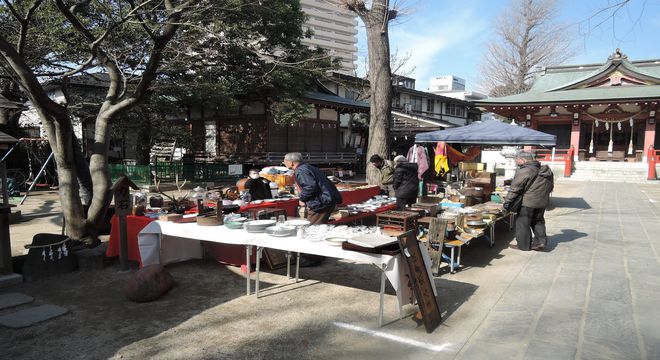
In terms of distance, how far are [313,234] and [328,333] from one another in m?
0.98

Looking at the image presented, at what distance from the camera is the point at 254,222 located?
4461 mm

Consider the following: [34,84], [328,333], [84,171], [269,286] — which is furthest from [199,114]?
[328,333]

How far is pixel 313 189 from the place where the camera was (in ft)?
17.6

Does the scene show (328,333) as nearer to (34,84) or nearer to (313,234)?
(313,234)

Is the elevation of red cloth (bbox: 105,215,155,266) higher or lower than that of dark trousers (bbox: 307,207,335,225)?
lower

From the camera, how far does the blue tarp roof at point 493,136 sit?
973cm

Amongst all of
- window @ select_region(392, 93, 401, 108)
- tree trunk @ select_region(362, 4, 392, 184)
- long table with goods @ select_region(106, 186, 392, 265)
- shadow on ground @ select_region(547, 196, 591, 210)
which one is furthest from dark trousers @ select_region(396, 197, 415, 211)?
window @ select_region(392, 93, 401, 108)

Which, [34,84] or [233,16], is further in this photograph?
[233,16]

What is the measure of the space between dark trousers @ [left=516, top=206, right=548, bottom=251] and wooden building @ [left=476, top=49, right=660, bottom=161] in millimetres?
17254

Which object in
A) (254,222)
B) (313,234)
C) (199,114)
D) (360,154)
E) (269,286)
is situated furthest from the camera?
(360,154)

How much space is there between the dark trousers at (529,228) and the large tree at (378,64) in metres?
→ 4.62

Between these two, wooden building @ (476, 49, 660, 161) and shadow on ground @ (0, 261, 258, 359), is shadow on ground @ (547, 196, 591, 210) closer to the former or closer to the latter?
shadow on ground @ (0, 261, 258, 359)

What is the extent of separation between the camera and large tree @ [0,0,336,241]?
19.2 ft

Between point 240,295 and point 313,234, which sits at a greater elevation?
point 313,234
